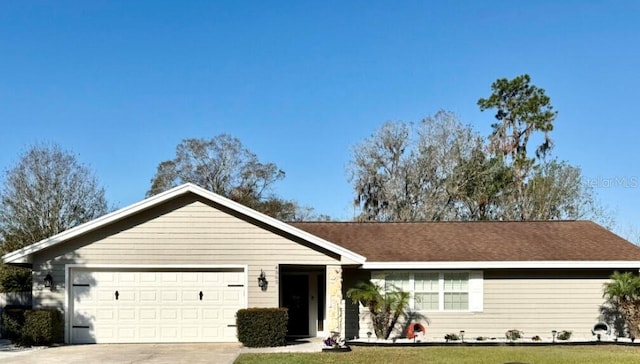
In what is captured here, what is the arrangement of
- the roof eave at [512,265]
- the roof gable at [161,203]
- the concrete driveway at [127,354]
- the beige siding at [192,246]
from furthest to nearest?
the roof eave at [512,265], the beige siding at [192,246], the roof gable at [161,203], the concrete driveway at [127,354]

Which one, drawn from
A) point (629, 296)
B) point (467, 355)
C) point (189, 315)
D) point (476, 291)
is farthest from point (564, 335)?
point (189, 315)

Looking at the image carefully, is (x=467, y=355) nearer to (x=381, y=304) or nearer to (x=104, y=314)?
(x=381, y=304)

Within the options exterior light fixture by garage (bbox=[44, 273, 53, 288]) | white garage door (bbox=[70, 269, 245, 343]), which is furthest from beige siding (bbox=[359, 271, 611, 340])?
exterior light fixture by garage (bbox=[44, 273, 53, 288])

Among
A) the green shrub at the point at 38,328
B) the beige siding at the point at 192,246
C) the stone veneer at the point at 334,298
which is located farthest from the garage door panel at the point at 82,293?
the stone veneer at the point at 334,298

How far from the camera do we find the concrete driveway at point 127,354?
1229 cm

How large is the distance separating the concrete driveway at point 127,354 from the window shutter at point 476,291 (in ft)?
21.3

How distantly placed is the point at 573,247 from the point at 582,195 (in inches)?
804

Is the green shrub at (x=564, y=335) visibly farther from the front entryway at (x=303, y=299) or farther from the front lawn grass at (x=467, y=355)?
the front entryway at (x=303, y=299)

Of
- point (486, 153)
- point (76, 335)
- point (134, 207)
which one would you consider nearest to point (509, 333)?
point (134, 207)

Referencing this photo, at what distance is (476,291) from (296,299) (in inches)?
203

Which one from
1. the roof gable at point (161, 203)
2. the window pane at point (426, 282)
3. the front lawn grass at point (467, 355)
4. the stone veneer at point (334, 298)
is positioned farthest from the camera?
the window pane at point (426, 282)

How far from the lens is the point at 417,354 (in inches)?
521

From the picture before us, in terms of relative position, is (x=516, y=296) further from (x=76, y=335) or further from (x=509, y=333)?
(x=76, y=335)

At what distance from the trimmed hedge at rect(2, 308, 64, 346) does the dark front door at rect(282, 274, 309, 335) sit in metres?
6.22
